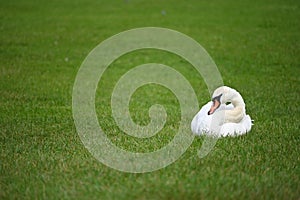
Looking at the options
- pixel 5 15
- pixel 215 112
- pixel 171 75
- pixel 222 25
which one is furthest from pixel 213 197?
pixel 5 15

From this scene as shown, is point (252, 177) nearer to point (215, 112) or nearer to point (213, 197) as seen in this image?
point (213, 197)

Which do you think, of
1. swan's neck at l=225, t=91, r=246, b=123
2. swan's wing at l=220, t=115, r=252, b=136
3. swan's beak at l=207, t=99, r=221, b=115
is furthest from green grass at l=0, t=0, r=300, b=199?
swan's beak at l=207, t=99, r=221, b=115

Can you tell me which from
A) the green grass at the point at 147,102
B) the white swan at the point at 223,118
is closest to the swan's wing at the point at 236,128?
the white swan at the point at 223,118

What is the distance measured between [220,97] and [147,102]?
12.0ft

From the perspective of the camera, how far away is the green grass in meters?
4.85

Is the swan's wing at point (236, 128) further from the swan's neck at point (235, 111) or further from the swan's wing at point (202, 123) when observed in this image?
the swan's wing at point (202, 123)

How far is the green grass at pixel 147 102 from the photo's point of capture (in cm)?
485

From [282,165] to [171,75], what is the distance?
777 centimetres

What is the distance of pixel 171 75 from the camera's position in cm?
1307

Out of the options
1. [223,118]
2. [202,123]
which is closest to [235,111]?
[223,118]

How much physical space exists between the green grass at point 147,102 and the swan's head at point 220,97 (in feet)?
1.61

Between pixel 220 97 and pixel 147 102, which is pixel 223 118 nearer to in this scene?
pixel 220 97

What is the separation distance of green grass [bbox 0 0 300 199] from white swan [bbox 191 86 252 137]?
201mm

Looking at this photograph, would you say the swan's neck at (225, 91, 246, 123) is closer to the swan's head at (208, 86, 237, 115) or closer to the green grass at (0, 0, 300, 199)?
the swan's head at (208, 86, 237, 115)
